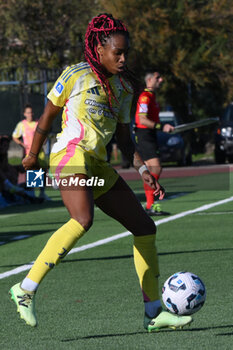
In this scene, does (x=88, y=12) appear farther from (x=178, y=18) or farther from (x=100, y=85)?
(x=100, y=85)

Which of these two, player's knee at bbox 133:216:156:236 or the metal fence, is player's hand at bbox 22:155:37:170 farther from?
the metal fence

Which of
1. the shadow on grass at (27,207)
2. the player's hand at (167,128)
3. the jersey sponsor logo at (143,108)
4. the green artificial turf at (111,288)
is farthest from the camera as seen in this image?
the shadow on grass at (27,207)

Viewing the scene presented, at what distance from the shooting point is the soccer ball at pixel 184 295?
6.34 m

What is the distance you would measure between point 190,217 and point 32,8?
23263mm

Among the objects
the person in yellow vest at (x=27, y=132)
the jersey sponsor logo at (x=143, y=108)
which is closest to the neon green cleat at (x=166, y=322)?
the jersey sponsor logo at (x=143, y=108)

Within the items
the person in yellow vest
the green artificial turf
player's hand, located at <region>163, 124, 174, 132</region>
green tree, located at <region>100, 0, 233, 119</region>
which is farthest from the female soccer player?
green tree, located at <region>100, 0, 233, 119</region>

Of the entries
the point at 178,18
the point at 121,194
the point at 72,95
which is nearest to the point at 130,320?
the point at 121,194

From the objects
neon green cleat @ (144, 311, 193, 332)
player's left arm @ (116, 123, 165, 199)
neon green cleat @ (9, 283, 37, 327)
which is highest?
player's left arm @ (116, 123, 165, 199)

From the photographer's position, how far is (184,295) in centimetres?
634

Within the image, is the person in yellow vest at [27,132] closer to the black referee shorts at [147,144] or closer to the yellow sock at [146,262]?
the black referee shorts at [147,144]

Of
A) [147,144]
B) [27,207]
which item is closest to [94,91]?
[147,144]

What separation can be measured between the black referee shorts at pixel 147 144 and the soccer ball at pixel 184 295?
7.71m

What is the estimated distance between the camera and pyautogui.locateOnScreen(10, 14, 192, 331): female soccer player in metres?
5.93

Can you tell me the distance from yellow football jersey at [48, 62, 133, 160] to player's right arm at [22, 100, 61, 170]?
5 cm
